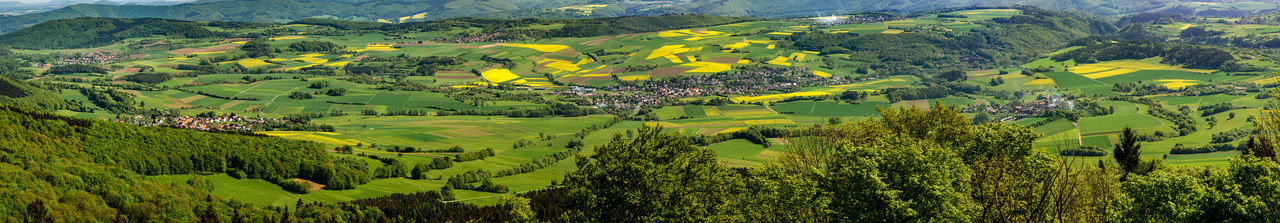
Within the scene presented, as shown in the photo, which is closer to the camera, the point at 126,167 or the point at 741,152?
the point at 126,167

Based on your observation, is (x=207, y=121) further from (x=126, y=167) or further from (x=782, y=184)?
(x=782, y=184)

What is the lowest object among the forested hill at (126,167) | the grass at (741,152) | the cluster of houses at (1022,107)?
the grass at (741,152)

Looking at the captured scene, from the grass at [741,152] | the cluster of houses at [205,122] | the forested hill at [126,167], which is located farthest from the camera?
the cluster of houses at [205,122]

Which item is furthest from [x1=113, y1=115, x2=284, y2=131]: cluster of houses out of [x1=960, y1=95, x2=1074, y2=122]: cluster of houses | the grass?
[x1=960, y1=95, x2=1074, y2=122]: cluster of houses

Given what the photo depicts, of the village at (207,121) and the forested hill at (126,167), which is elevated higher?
the forested hill at (126,167)

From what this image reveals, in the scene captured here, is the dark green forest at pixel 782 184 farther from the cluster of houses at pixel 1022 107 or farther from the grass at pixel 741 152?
the cluster of houses at pixel 1022 107

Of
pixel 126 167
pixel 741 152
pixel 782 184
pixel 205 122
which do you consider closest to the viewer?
pixel 782 184

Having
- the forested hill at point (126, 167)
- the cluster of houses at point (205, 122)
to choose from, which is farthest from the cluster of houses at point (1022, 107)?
the cluster of houses at point (205, 122)

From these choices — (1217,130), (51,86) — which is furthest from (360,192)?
(51,86)

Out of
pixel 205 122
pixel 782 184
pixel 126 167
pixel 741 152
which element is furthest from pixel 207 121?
pixel 782 184
